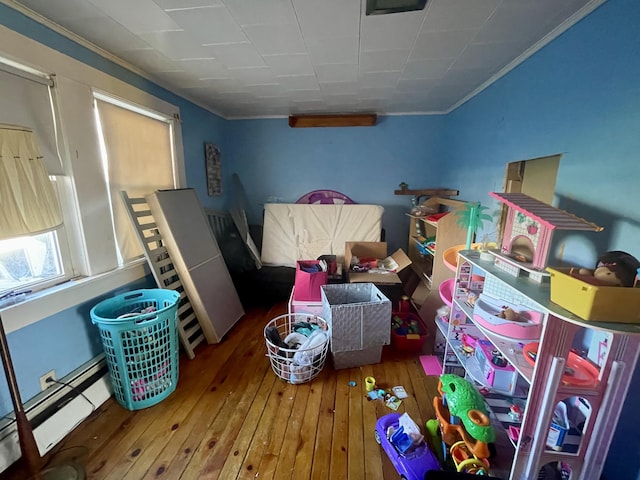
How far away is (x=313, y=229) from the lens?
10.0 feet

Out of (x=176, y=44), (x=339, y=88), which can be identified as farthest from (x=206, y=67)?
(x=339, y=88)

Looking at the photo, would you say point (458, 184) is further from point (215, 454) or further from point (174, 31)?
point (215, 454)

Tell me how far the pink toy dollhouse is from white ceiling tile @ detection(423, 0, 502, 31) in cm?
84

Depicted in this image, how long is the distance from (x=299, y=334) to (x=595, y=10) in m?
2.26

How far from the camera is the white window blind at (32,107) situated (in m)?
1.25

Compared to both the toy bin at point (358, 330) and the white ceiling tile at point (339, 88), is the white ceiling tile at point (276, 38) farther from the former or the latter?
the toy bin at point (358, 330)

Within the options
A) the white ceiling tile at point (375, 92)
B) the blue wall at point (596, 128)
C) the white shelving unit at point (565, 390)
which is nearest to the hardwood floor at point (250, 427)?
the white shelving unit at point (565, 390)

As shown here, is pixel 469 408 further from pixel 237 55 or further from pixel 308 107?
pixel 308 107

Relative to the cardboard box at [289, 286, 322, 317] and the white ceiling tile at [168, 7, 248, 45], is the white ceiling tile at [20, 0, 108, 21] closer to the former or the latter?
the white ceiling tile at [168, 7, 248, 45]

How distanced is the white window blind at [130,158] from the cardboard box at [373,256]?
1.74 meters

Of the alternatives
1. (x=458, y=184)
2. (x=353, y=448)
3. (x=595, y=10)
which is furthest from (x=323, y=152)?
(x=353, y=448)

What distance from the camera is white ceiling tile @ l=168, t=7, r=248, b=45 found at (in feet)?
4.23

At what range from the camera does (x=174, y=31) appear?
1453 millimetres

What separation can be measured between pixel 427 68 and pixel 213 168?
229 centimetres
